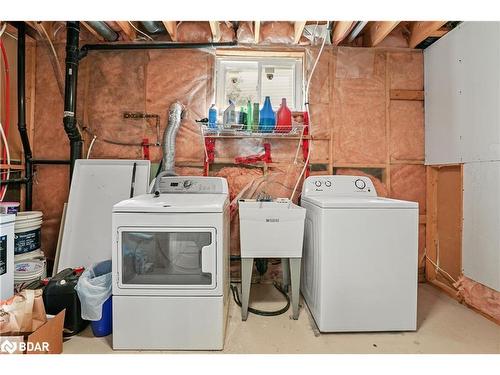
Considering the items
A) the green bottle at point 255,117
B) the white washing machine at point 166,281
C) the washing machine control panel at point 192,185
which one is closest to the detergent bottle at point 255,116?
the green bottle at point 255,117

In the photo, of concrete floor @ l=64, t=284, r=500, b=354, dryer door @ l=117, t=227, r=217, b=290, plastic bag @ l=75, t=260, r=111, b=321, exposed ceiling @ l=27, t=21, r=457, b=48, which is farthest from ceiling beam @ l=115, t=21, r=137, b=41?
concrete floor @ l=64, t=284, r=500, b=354

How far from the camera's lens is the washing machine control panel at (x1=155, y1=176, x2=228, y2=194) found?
2.40 metres

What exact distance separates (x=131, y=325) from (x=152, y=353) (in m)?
0.20

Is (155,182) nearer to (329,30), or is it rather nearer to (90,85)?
(90,85)

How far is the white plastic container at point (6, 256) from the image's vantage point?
1.95 m

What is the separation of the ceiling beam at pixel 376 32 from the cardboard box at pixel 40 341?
10.1ft

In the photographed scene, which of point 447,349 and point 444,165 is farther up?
point 444,165

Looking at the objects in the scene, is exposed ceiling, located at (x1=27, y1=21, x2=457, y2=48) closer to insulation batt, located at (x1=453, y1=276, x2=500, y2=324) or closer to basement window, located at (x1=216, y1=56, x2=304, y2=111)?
basement window, located at (x1=216, y1=56, x2=304, y2=111)

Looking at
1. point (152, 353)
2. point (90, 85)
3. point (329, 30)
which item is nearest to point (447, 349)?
point (152, 353)

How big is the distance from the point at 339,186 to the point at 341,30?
1343mm

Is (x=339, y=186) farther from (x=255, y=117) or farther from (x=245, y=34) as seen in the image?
(x=245, y=34)

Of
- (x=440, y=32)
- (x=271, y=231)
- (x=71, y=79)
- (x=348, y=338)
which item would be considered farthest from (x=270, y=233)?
(x=440, y=32)

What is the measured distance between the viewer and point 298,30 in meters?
2.55
